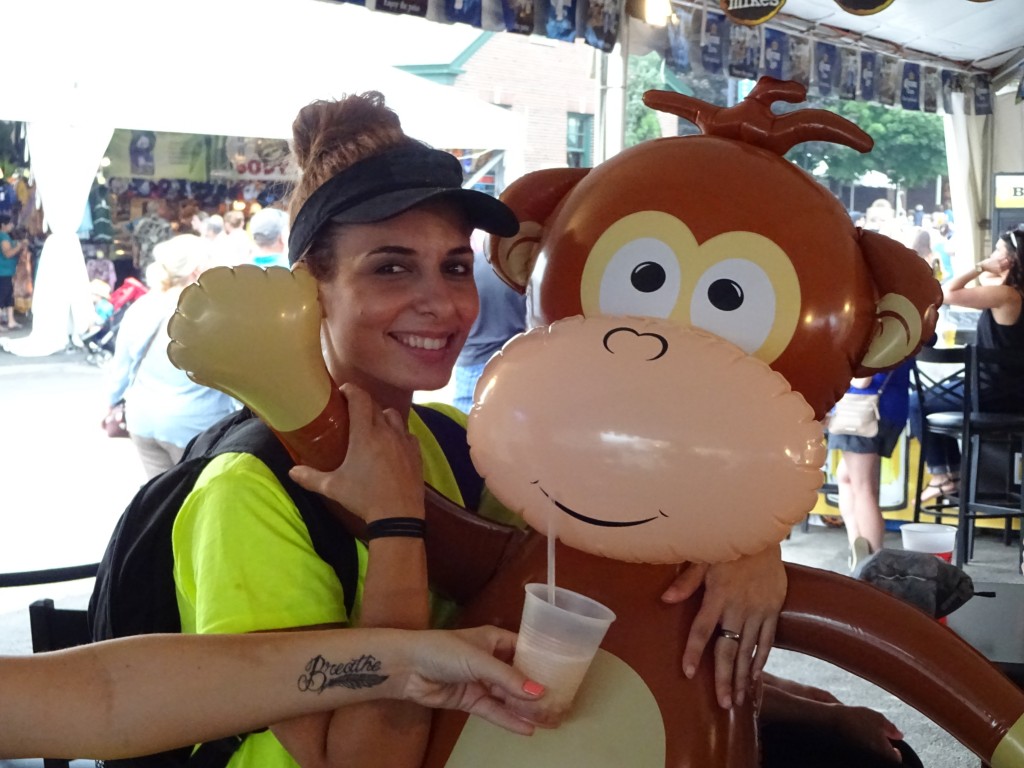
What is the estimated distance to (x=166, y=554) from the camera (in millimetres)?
1067

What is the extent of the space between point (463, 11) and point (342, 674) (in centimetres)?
344

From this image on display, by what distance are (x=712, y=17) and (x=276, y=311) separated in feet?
16.1

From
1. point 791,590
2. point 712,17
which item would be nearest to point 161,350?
point 791,590

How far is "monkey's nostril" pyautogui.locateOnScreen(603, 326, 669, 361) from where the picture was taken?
0.98 metres

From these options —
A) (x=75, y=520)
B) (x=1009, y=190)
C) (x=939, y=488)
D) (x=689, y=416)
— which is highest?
(x=1009, y=190)

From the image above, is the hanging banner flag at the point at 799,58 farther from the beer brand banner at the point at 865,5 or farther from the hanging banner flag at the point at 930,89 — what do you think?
the beer brand banner at the point at 865,5

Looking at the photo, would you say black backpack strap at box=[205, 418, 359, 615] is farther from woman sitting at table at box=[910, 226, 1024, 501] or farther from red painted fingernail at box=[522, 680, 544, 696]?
woman sitting at table at box=[910, 226, 1024, 501]

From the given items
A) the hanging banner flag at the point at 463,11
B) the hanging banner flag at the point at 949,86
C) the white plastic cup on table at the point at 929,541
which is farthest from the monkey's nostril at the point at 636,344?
the hanging banner flag at the point at 949,86

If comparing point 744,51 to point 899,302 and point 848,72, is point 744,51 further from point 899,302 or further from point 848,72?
point 899,302

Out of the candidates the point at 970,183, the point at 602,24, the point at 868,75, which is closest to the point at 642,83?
the point at 602,24

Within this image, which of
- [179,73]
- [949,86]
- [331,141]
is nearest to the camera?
[331,141]

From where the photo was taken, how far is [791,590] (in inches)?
42.9

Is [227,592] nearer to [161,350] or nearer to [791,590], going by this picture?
[791,590]

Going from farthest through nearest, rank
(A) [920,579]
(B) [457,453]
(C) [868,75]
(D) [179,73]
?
(C) [868,75]
(D) [179,73]
(A) [920,579]
(B) [457,453]
